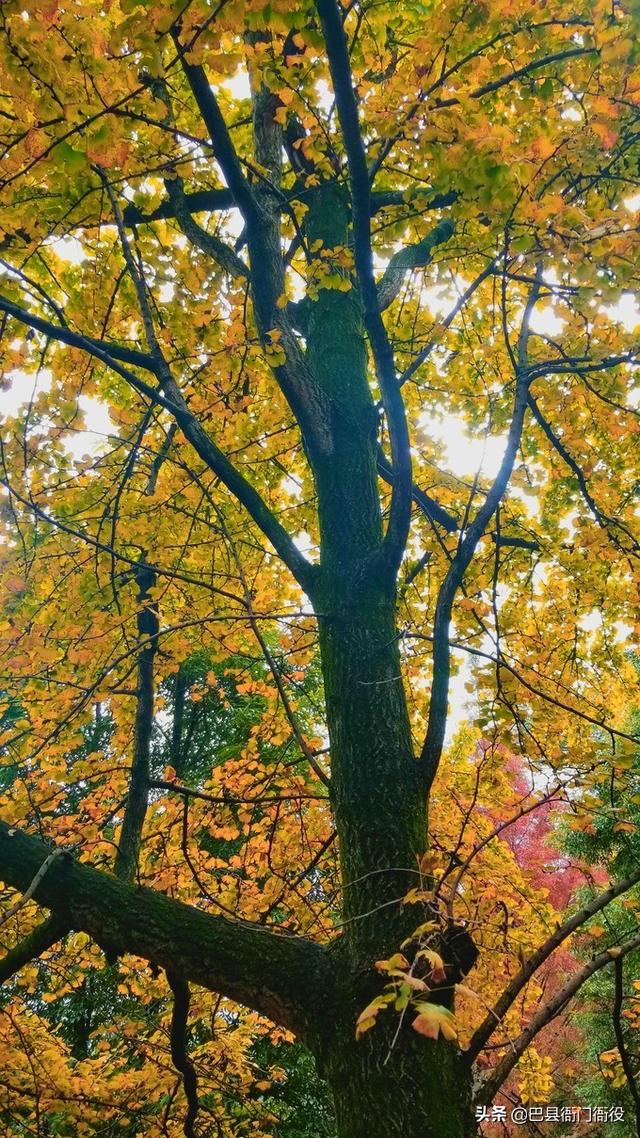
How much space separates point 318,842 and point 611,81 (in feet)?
14.2

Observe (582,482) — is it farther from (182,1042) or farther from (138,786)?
(182,1042)

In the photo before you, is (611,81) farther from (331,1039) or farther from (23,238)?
(331,1039)

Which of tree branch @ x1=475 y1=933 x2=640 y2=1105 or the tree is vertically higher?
the tree

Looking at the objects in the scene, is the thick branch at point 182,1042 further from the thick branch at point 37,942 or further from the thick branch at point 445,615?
the thick branch at point 445,615

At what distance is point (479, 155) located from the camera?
181 centimetres

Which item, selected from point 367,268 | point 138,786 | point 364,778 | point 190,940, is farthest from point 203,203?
point 190,940

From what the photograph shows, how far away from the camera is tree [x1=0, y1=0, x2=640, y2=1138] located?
1.76 m

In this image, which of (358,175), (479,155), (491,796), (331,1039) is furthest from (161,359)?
(491,796)

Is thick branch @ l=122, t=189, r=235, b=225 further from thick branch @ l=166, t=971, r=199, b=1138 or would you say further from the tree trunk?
the tree trunk

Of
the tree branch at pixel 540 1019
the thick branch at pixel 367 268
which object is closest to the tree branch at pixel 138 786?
the thick branch at pixel 367 268

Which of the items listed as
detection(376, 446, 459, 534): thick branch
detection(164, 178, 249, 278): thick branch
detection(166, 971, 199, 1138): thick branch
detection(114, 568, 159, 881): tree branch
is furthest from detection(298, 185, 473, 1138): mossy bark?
detection(114, 568, 159, 881): tree branch

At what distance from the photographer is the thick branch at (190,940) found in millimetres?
1759

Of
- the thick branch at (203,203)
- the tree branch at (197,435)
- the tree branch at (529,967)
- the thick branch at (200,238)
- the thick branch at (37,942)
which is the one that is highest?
the thick branch at (203,203)

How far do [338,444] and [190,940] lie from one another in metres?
1.95
